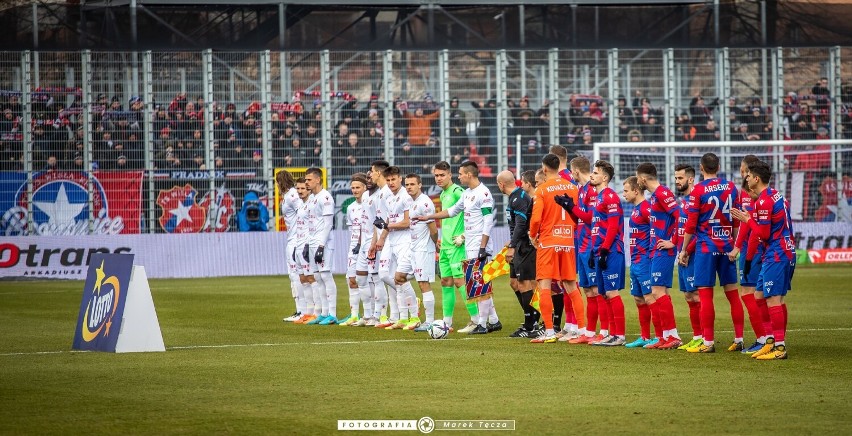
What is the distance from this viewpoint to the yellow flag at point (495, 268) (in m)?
16.0

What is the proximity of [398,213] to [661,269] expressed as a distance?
169 inches

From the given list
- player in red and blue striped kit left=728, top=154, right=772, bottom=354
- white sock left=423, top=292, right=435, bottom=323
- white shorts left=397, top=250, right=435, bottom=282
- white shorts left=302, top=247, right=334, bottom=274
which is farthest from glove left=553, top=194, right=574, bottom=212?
white shorts left=302, top=247, right=334, bottom=274

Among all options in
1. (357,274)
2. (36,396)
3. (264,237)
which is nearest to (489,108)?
(264,237)

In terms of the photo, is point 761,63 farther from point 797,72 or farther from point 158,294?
point 158,294

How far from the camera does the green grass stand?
8.80m

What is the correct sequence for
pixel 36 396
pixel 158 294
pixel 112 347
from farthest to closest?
pixel 158 294 → pixel 112 347 → pixel 36 396

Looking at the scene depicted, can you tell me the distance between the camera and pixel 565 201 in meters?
14.1

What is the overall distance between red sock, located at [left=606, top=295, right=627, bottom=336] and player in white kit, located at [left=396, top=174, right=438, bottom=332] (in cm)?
276

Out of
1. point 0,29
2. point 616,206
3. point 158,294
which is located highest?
point 0,29

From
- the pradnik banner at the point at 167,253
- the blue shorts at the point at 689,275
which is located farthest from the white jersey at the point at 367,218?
the pradnik banner at the point at 167,253

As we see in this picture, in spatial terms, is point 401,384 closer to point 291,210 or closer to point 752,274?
point 752,274

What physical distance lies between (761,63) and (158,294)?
53.8 feet

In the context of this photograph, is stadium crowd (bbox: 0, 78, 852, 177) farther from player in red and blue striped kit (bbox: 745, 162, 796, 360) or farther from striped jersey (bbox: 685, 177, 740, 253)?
player in red and blue striped kit (bbox: 745, 162, 796, 360)

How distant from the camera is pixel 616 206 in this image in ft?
46.5
